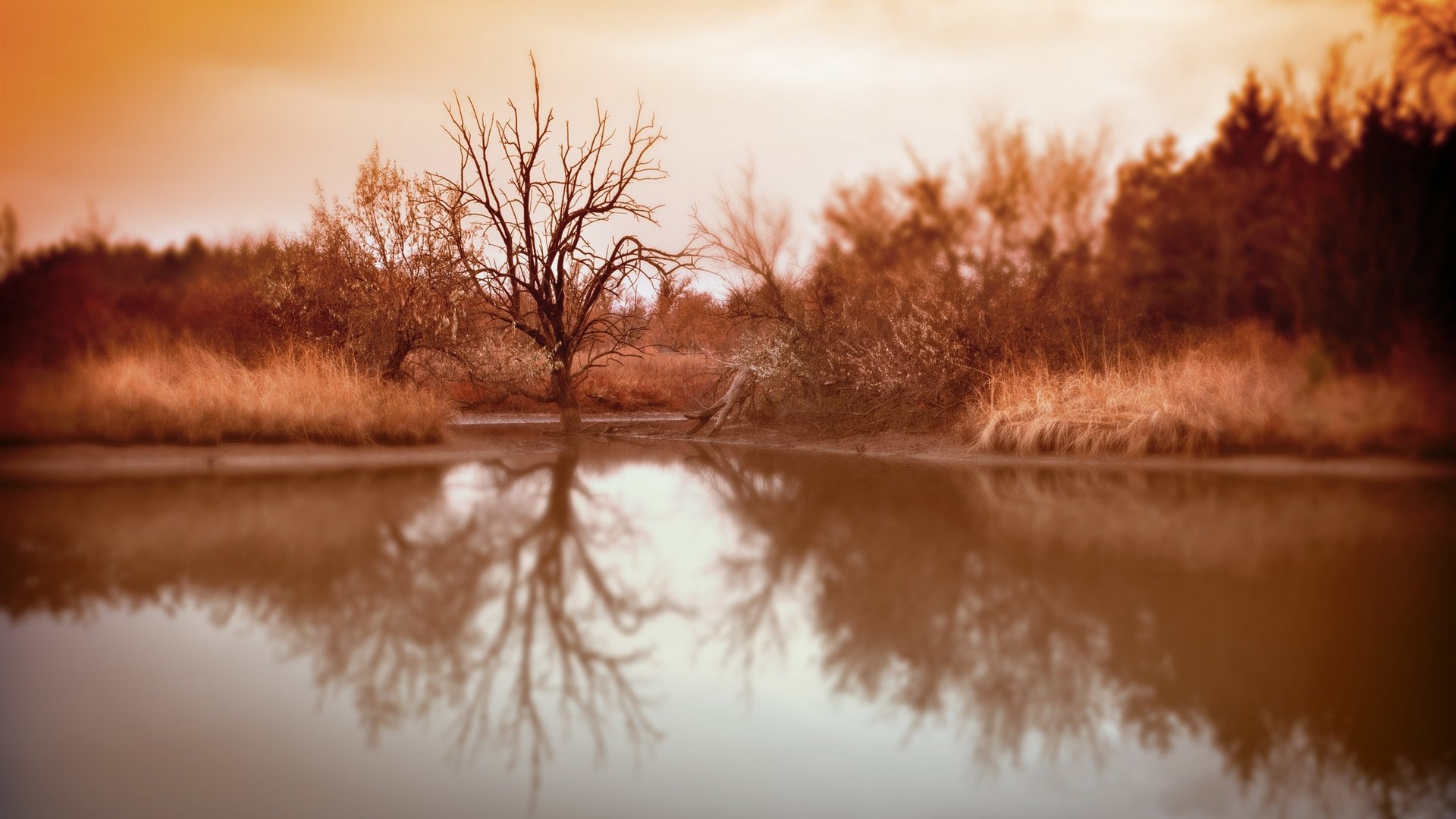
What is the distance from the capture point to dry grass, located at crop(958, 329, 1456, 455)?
10445 mm

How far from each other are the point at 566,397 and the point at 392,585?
1190 centimetres

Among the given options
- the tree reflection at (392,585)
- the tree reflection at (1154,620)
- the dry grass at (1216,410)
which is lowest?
the tree reflection at (1154,620)

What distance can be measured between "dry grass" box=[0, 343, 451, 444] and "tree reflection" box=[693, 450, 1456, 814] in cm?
640

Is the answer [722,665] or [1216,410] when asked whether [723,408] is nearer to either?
[1216,410]

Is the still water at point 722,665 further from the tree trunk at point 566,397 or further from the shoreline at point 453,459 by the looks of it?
the tree trunk at point 566,397

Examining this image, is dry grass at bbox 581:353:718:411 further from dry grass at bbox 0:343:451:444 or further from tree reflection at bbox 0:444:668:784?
tree reflection at bbox 0:444:668:784

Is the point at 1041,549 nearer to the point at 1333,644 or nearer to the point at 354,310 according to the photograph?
the point at 1333,644

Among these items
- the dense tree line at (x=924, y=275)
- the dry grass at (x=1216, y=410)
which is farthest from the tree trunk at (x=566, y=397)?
the dry grass at (x=1216, y=410)

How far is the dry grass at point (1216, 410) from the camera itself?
10.4 meters

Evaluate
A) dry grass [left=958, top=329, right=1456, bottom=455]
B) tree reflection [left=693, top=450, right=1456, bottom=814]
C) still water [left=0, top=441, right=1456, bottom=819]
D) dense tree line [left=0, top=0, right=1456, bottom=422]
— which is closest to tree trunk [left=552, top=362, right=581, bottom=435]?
dense tree line [left=0, top=0, right=1456, bottom=422]

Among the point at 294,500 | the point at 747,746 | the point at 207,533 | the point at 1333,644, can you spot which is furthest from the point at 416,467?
the point at 1333,644

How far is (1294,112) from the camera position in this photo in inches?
519

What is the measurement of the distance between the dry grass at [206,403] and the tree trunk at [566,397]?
3.36 m

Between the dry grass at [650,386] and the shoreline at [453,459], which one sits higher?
the dry grass at [650,386]
